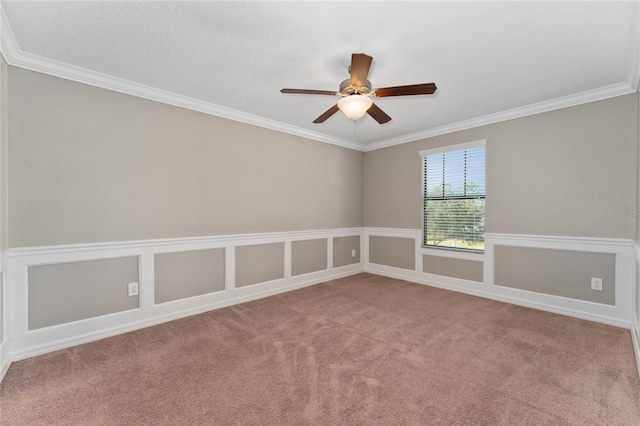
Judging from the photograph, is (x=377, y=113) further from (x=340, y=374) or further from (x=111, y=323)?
(x=111, y=323)

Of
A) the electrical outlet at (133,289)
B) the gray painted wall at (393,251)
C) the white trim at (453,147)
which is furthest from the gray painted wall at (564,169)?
the electrical outlet at (133,289)

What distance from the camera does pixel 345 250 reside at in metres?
5.21

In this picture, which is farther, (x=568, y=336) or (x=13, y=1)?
(x=568, y=336)

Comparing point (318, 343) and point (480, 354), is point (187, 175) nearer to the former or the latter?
point (318, 343)

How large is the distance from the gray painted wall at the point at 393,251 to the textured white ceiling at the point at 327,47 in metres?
2.44

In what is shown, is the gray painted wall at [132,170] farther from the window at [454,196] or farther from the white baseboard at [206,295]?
the window at [454,196]

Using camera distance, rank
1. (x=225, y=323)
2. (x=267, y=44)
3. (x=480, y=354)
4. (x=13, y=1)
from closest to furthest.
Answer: (x=13, y=1), (x=267, y=44), (x=480, y=354), (x=225, y=323)

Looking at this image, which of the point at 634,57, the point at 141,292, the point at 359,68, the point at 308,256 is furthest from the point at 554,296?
the point at 141,292

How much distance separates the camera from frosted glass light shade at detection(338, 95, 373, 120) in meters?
2.29

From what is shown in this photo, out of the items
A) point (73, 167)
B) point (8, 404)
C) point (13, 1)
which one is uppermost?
point (13, 1)

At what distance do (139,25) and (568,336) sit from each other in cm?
448

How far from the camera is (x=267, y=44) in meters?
2.20

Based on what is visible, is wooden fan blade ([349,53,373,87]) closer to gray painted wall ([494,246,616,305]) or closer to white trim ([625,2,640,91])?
white trim ([625,2,640,91])

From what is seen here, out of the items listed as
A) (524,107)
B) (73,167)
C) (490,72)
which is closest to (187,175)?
(73,167)
